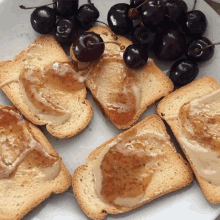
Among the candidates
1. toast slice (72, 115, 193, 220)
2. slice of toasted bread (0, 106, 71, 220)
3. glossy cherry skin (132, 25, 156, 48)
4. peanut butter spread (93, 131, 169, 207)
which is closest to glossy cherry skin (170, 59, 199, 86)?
glossy cherry skin (132, 25, 156, 48)

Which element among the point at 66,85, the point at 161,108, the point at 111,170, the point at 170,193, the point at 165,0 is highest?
the point at 165,0

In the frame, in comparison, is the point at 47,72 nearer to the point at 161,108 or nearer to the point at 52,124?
the point at 52,124

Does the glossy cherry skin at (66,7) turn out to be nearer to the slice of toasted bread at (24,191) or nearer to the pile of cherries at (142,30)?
the pile of cherries at (142,30)

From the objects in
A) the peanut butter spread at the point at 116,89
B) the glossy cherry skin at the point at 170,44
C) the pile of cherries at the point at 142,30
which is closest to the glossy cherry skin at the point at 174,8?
the pile of cherries at the point at 142,30

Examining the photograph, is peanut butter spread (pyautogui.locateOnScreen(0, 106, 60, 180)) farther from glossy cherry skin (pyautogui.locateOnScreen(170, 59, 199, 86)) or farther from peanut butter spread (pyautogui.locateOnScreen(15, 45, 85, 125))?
glossy cherry skin (pyautogui.locateOnScreen(170, 59, 199, 86))

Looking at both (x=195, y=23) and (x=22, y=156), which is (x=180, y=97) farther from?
(x=22, y=156)

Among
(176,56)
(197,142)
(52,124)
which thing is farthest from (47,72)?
(197,142)
